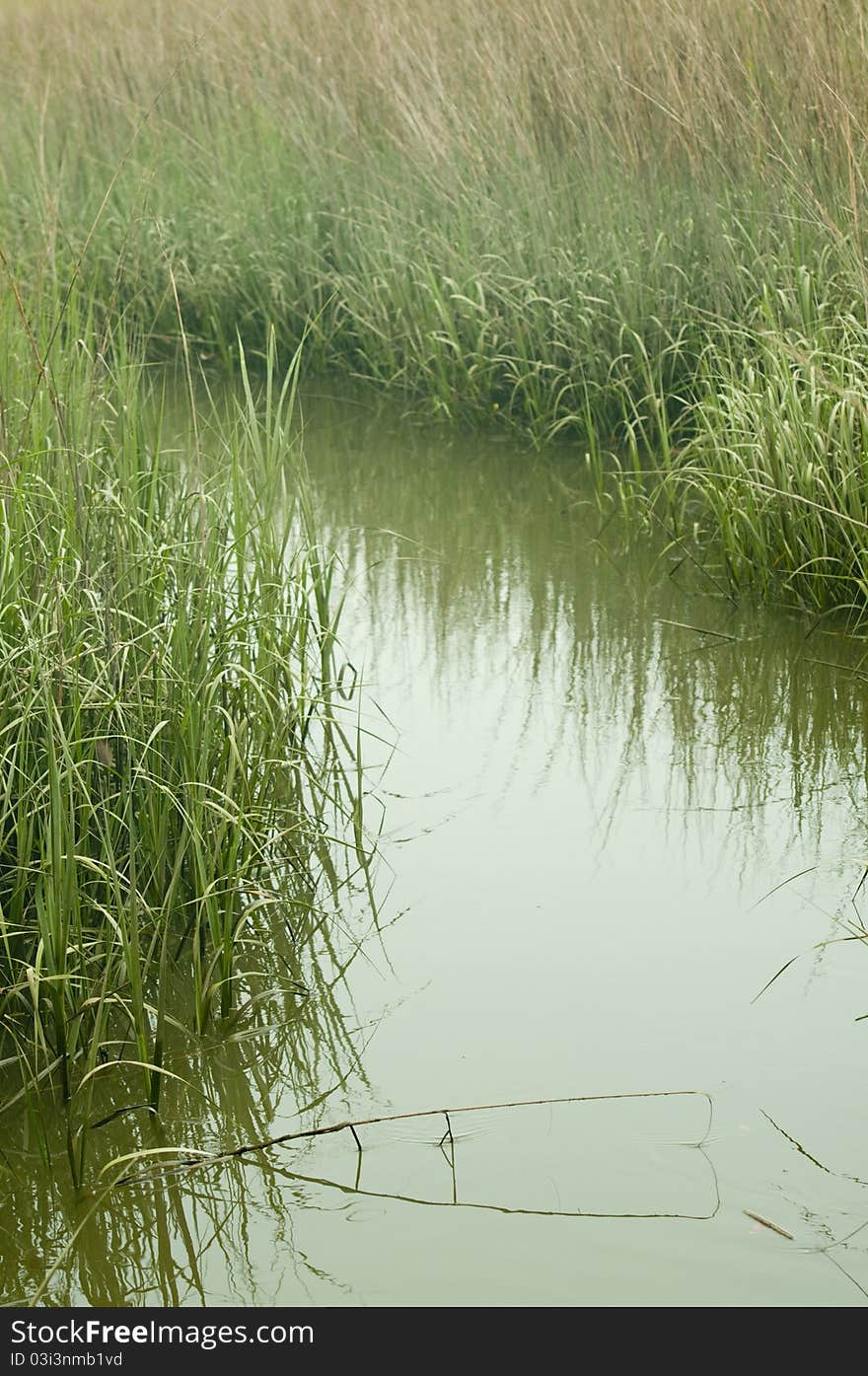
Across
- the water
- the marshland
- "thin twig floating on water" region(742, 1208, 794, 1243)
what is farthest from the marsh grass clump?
"thin twig floating on water" region(742, 1208, 794, 1243)

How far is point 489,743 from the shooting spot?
11.3ft

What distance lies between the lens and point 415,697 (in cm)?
369

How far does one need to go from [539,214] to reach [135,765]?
4.00 m

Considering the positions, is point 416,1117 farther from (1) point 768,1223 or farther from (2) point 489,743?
(2) point 489,743

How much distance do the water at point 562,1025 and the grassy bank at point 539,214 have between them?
662mm

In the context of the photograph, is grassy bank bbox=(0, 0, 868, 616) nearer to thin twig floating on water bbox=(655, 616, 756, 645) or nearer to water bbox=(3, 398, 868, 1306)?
thin twig floating on water bbox=(655, 616, 756, 645)

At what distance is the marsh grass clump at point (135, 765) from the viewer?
7.31ft

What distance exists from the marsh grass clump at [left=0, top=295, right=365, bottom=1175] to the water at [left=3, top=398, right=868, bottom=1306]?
0.14 m

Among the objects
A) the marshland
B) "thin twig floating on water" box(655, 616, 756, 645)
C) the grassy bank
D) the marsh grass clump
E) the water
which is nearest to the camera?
the water

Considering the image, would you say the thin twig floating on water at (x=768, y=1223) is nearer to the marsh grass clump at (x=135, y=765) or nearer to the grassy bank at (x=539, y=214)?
the marsh grass clump at (x=135, y=765)

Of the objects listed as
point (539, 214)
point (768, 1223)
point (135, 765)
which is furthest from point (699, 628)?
point (539, 214)

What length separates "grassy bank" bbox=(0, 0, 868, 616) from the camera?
432 centimetres

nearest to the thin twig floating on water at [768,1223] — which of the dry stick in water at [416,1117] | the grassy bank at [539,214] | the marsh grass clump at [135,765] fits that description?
the dry stick in water at [416,1117]
